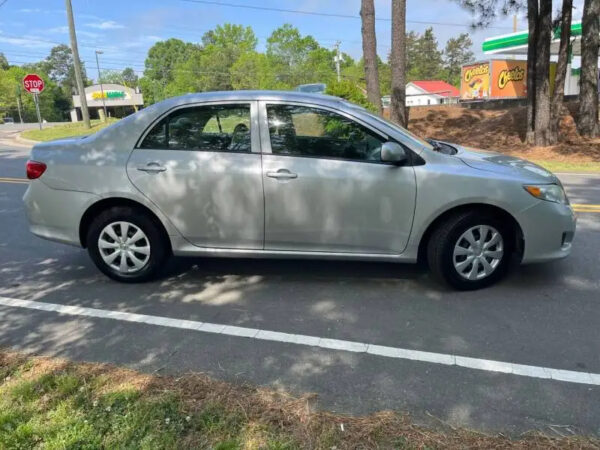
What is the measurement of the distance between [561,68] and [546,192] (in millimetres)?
11913

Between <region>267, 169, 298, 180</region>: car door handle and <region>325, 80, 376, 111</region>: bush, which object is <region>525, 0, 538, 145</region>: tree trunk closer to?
<region>325, 80, 376, 111</region>: bush

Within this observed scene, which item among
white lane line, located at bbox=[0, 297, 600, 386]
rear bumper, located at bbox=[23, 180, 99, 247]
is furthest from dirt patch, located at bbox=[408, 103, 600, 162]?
rear bumper, located at bbox=[23, 180, 99, 247]

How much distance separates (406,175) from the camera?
4016 mm

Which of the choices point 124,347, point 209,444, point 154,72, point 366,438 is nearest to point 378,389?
point 366,438

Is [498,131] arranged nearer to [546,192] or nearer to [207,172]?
[546,192]

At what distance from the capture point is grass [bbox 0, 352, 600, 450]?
7.71 ft

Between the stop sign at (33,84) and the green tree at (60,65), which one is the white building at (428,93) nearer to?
the stop sign at (33,84)

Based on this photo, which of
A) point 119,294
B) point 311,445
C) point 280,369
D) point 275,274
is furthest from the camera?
point 275,274

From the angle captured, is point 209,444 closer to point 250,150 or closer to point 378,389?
point 378,389

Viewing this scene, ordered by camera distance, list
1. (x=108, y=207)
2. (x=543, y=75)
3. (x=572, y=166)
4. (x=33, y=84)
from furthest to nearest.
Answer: (x=33, y=84), (x=543, y=75), (x=572, y=166), (x=108, y=207)

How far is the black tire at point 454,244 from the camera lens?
13.3ft

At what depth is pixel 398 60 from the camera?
48.6 feet

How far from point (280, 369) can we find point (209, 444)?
82cm

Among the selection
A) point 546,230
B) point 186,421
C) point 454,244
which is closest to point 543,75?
point 546,230
